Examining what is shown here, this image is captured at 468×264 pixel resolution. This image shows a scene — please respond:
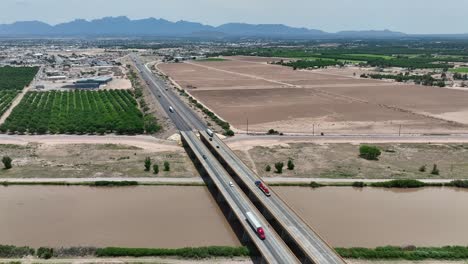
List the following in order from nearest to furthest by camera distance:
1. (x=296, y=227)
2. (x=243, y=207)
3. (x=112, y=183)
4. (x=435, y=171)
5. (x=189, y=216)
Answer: (x=296, y=227) → (x=243, y=207) → (x=189, y=216) → (x=112, y=183) → (x=435, y=171)

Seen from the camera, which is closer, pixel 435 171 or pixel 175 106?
pixel 435 171


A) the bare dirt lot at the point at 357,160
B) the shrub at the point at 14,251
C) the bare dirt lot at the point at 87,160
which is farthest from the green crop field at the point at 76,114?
the shrub at the point at 14,251

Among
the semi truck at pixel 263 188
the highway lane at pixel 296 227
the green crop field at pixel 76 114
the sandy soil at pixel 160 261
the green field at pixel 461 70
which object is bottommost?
the sandy soil at pixel 160 261

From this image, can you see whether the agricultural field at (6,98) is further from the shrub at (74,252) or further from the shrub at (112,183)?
the shrub at (74,252)

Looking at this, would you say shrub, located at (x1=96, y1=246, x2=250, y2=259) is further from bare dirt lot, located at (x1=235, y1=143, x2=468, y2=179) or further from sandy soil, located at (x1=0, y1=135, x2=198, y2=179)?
bare dirt lot, located at (x1=235, y1=143, x2=468, y2=179)

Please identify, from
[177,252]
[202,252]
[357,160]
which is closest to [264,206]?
[202,252]

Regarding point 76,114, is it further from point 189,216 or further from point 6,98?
point 189,216

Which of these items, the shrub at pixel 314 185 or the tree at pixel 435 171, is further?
the tree at pixel 435 171

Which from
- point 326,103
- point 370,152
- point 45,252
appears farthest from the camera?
point 326,103
